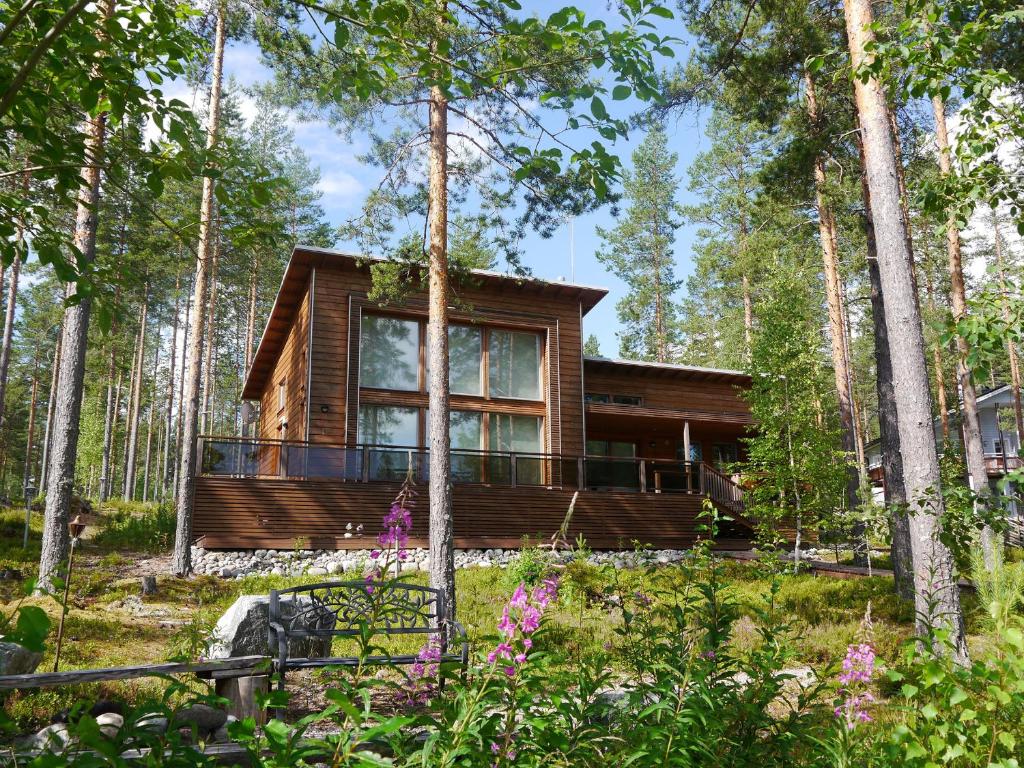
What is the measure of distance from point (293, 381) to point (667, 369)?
9.81m

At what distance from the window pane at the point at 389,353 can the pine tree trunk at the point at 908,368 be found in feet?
35.7

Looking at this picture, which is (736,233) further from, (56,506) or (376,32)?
(376,32)

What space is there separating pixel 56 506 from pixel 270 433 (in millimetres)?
11892

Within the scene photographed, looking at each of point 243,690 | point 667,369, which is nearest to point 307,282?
point 667,369

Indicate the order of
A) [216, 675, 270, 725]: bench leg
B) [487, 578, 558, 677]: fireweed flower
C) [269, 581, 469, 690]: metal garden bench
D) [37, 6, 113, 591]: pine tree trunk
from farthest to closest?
[37, 6, 113, 591]: pine tree trunk → [216, 675, 270, 725]: bench leg → [269, 581, 469, 690]: metal garden bench → [487, 578, 558, 677]: fireweed flower

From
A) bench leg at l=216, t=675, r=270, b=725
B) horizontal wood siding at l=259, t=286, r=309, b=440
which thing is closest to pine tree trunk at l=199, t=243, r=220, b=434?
horizontal wood siding at l=259, t=286, r=309, b=440

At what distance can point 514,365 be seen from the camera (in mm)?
17219

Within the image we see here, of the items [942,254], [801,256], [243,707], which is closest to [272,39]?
[243,707]

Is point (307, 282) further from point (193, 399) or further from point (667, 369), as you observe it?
point (667, 369)

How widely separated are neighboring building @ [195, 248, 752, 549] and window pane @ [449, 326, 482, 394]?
33 mm

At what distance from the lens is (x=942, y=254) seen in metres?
34.4

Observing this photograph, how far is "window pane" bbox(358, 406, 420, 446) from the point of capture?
1554cm

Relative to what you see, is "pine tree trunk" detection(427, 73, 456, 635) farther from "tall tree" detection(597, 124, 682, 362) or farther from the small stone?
"tall tree" detection(597, 124, 682, 362)

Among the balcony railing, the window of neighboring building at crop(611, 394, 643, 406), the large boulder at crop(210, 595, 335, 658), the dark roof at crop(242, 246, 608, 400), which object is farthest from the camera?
the window of neighboring building at crop(611, 394, 643, 406)
